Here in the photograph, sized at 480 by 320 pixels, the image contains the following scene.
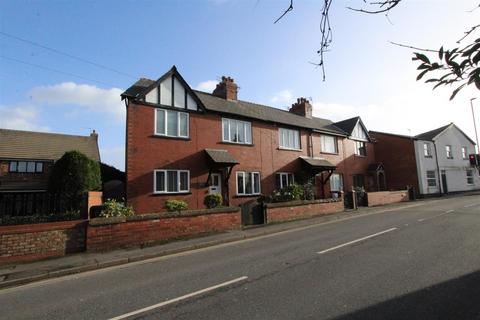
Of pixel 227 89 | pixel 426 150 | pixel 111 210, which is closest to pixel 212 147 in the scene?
pixel 227 89

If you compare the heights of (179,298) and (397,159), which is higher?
(397,159)

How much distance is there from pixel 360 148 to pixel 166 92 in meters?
22.1

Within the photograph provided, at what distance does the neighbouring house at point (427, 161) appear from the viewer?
32531 mm

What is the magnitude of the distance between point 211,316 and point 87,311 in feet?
7.38

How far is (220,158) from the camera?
18.0 meters

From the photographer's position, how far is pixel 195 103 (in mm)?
18797

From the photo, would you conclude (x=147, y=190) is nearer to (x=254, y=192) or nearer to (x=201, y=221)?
(x=201, y=221)

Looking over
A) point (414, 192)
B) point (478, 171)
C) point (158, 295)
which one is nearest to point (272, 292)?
point (158, 295)

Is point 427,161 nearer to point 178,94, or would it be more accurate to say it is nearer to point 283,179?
point 283,179

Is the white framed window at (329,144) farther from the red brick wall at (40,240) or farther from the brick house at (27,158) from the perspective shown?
the brick house at (27,158)

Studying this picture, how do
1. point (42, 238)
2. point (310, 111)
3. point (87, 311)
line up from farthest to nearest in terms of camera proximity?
point (310, 111) → point (42, 238) → point (87, 311)

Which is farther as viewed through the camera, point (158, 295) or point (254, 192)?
point (254, 192)

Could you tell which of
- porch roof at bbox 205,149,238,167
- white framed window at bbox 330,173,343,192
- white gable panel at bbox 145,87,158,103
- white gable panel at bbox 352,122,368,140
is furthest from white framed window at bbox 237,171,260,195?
white gable panel at bbox 352,122,368,140

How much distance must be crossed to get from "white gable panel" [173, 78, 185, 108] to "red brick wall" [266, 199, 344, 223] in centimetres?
776
